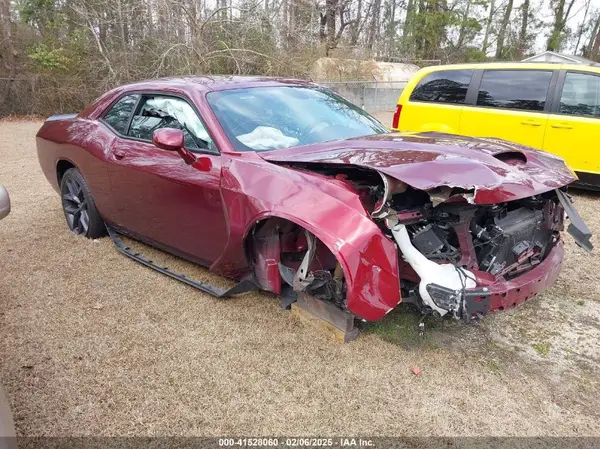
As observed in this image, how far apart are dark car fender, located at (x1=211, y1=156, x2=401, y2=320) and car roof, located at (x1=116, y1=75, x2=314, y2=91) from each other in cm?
90

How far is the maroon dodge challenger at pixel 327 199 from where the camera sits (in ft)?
7.60

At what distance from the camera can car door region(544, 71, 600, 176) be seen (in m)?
5.68

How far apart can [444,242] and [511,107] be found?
4.51 m

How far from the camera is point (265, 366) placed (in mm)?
2654

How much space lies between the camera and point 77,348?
2820 mm

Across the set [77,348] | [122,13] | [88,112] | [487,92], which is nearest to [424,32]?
[122,13]

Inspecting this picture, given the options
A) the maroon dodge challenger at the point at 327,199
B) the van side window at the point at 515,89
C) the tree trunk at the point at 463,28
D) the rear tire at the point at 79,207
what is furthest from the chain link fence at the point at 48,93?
the tree trunk at the point at 463,28

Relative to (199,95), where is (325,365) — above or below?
below

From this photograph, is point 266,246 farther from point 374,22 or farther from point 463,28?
point 463,28

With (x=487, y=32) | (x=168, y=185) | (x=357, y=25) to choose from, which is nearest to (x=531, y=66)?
(x=168, y=185)

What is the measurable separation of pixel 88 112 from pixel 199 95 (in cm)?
164

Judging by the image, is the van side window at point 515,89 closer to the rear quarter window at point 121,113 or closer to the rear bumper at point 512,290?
the rear bumper at point 512,290

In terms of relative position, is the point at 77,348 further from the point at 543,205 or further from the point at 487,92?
the point at 487,92

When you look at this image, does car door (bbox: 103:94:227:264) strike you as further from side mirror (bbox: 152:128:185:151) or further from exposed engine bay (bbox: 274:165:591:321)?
exposed engine bay (bbox: 274:165:591:321)
